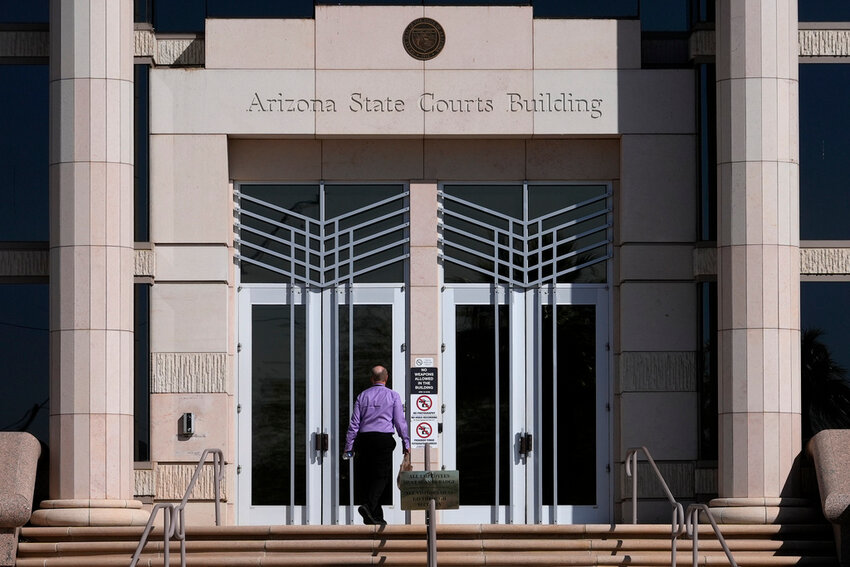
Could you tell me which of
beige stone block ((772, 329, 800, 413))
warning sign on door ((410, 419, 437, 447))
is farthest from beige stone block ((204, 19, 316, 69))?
beige stone block ((772, 329, 800, 413))

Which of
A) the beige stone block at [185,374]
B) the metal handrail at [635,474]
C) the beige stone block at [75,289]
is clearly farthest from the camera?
the beige stone block at [185,374]

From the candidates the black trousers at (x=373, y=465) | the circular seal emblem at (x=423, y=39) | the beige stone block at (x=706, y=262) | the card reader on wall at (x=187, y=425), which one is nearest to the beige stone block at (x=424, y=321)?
the black trousers at (x=373, y=465)

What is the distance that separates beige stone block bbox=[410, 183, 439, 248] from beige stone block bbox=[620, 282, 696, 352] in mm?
2550

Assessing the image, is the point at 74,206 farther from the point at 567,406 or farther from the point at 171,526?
the point at 567,406

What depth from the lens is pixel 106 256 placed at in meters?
17.5

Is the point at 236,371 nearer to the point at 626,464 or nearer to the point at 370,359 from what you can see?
the point at 370,359

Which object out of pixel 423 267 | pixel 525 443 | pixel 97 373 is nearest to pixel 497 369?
pixel 525 443

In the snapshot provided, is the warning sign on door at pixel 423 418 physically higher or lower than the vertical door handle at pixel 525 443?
higher

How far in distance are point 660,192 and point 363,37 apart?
413 cm

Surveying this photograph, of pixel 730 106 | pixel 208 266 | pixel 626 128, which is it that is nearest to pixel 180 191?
pixel 208 266

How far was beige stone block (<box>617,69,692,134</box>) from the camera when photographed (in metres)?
18.8

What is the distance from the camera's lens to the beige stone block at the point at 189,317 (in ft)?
61.0

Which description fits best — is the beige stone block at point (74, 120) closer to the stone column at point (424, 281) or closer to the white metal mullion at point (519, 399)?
the stone column at point (424, 281)

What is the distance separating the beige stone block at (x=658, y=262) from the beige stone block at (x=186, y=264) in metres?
4.99
